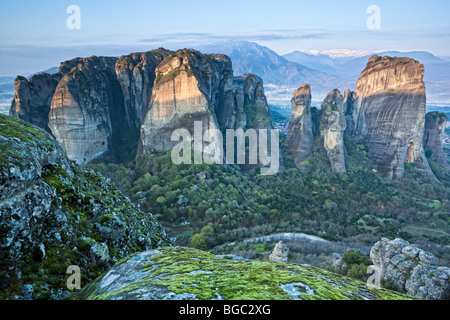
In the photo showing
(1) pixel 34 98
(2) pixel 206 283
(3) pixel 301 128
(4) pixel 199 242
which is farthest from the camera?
(3) pixel 301 128

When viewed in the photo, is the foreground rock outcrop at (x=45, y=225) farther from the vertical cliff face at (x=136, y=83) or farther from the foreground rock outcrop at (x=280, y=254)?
the vertical cliff face at (x=136, y=83)

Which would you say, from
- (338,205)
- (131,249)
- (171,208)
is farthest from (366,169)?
(131,249)

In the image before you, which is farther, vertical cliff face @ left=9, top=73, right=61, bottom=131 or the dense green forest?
vertical cliff face @ left=9, top=73, right=61, bottom=131

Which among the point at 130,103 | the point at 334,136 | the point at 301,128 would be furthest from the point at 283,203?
the point at 130,103

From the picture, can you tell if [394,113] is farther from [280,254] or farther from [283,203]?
[280,254]

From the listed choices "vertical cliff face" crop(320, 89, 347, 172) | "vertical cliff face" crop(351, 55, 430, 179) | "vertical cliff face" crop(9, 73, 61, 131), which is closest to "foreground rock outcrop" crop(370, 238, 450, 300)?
"vertical cliff face" crop(320, 89, 347, 172)

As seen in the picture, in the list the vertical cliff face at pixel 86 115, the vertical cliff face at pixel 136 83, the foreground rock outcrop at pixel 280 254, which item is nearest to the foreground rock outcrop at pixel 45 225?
the foreground rock outcrop at pixel 280 254

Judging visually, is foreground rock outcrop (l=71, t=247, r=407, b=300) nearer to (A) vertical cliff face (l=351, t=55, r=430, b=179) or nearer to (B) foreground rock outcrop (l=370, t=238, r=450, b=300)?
(B) foreground rock outcrop (l=370, t=238, r=450, b=300)
